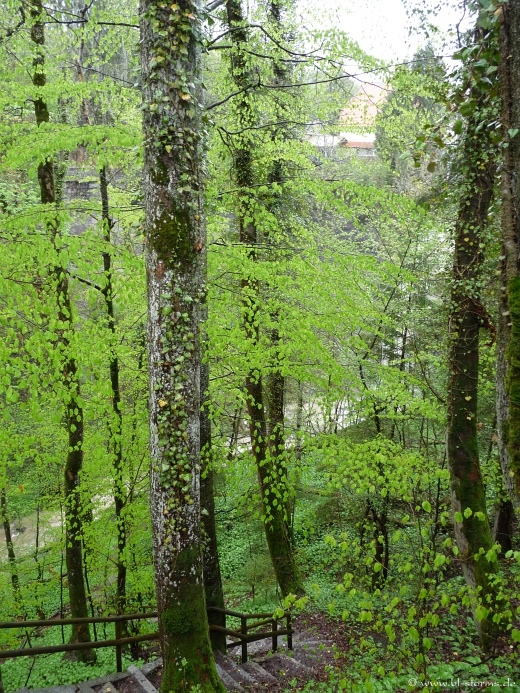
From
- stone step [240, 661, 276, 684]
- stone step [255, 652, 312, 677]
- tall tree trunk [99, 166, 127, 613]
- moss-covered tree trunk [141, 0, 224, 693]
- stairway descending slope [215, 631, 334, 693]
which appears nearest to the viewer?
moss-covered tree trunk [141, 0, 224, 693]

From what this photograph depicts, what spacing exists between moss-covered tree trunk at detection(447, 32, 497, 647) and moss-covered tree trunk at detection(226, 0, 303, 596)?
252 centimetres

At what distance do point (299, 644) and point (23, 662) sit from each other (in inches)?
243

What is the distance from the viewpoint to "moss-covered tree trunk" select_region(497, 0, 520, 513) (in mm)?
2641

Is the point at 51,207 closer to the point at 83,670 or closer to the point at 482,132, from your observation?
the point at 482,132

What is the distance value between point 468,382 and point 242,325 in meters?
3.46

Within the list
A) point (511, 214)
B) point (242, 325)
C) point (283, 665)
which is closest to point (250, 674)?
point (283, 665)

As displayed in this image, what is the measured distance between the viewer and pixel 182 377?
12.2 ft

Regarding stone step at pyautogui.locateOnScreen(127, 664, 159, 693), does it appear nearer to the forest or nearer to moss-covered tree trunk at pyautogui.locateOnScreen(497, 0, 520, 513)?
the forest

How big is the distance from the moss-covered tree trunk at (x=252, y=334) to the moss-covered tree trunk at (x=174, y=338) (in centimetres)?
221

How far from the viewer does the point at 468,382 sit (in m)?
6.38

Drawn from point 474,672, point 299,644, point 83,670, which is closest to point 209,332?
point 474,672

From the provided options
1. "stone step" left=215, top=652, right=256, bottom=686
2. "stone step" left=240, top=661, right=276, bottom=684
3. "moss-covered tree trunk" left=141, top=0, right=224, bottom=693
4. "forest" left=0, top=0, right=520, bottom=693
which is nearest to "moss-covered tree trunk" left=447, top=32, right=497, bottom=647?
"forest" left=0, top=0, right=520, bottom=693

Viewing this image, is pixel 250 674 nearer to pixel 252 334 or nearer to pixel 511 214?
pixel 252 334

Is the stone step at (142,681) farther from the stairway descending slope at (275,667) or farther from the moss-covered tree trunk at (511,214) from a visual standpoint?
the moss-covered tree trunk at (511,214)
